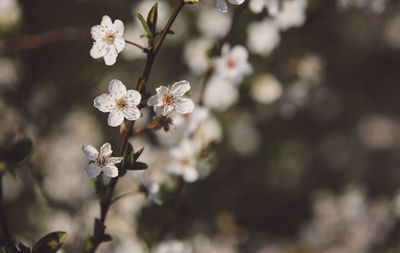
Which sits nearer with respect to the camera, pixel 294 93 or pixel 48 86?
pixel 294 93

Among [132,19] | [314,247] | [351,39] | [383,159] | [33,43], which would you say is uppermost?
[351,39]

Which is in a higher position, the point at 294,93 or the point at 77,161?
the point at 294,93

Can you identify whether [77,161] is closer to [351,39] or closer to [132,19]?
[132,19]

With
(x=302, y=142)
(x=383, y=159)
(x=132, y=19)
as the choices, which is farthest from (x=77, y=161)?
(x=383, y=159)

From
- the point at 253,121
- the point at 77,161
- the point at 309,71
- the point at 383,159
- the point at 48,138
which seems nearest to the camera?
the point at 309,71

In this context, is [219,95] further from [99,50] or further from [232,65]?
[99,50]

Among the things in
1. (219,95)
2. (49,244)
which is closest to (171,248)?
(49,244)
